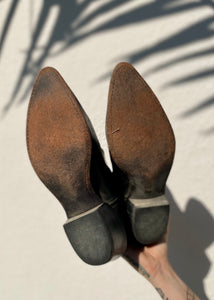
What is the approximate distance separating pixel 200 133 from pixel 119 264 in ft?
1.11

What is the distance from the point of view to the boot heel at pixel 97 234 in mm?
579

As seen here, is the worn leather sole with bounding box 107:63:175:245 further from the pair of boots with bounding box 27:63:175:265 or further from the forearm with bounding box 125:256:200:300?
the forearm with bounding box 125:256:200:300

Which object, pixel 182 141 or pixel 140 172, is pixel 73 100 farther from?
pixel 182 141

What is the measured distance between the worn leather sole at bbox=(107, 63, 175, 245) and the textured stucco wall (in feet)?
0.95

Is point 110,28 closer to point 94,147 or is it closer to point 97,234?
point 94,147

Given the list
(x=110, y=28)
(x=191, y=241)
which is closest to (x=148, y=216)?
(x=191, y=241)

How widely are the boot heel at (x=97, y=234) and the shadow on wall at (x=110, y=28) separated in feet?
1.26

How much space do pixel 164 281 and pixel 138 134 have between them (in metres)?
0.27

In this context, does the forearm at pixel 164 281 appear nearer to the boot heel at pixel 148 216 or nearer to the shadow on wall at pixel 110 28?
the boot heel at pixel 148 216

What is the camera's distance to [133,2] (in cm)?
94

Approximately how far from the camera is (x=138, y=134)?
564 mm

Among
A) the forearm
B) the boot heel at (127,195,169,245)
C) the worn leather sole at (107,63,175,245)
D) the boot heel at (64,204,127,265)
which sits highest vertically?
the worn leather sole at (107,63,175,245)

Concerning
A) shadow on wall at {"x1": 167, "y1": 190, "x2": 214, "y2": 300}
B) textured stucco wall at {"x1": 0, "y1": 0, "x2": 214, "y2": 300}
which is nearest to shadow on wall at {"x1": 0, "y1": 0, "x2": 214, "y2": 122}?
textured stucco wall at {"x1": 0, "y1": 0, "x2": 214, "y2": 300}

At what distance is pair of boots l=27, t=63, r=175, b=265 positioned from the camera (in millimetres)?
552
